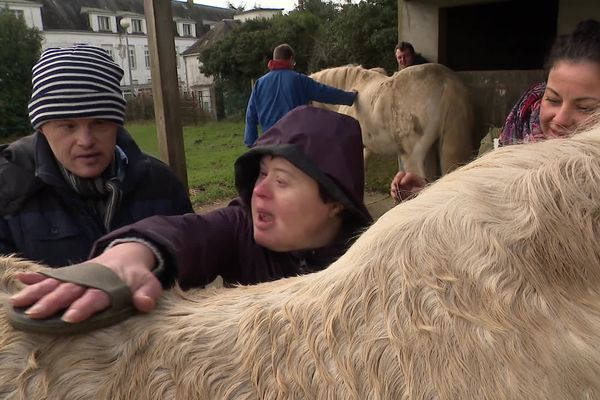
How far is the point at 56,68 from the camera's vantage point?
77.1 inches

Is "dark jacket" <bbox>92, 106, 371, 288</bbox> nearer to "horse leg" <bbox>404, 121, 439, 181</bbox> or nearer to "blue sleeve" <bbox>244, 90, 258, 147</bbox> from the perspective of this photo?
"blue sleeve" <bbox>244, 90, 258, 147</bbox>

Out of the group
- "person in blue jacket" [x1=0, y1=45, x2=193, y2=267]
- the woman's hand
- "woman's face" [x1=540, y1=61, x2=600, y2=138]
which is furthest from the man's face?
the woman's hand

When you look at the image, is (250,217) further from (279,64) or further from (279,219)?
(279,64)

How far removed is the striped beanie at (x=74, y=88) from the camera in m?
1.92

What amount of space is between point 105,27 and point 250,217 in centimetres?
4575

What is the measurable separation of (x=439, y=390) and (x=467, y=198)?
335mm

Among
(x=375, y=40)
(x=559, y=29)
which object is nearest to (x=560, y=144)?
(x=559, y=29)

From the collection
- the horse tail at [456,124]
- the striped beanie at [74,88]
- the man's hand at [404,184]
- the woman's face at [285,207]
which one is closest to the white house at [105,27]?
the horse tail at [456,124]

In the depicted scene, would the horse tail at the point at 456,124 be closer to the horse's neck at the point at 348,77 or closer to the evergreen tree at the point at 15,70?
the horse's neck at the point at 348,77

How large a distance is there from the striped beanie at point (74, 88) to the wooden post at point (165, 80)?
2.81 feet

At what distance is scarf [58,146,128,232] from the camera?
1.99 m

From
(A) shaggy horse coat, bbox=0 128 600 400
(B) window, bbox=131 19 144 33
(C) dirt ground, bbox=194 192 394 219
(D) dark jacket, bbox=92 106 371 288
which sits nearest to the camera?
(A) shaggy horse coat, bbox=0 128 600 400

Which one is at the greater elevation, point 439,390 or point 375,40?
point 375,40

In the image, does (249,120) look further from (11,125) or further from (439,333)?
(11,125)
